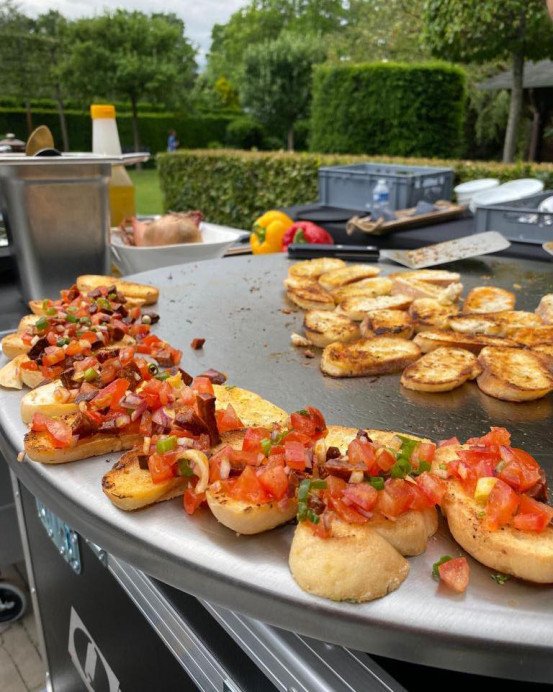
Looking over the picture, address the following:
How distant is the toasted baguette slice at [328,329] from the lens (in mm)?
2004

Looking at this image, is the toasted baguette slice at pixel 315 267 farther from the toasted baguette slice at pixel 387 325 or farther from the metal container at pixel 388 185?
the metal container at pixel 388 185

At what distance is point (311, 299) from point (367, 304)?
0.75 ft

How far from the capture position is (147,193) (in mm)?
21688

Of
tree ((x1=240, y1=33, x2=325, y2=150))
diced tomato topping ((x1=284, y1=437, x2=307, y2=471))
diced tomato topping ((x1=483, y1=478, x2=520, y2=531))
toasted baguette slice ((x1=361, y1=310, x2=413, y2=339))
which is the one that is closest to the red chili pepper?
toasted baguette slice ((x1=361, y1=310, x2=413, y2=339))

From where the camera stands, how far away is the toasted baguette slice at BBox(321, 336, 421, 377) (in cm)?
177

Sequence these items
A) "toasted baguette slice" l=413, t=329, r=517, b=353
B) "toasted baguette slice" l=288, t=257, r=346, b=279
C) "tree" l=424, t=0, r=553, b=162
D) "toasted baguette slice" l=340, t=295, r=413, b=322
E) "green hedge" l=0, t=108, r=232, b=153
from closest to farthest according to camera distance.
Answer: "toasted baguette slice" l=413, t=329, r=517, b=353, "toasted baguette slice" l=340, t=295, r=413, b=322, "toasted baguette slice" l=288, t=257, r=346, b=279, "tree" l=424, t=0, r=553, b=162, "green hedge" l=0, t=108, r=232, b=153

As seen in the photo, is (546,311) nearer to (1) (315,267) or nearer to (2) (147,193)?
(1) (315,267)

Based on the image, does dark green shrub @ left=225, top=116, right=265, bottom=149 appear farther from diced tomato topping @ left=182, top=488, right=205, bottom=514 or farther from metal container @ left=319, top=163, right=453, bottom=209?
diced tomato topping @ left=182, top=488, right=205, bottom=514

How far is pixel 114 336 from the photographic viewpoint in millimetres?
1850

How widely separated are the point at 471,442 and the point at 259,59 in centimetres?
2632

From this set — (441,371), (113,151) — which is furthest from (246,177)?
(441,371)

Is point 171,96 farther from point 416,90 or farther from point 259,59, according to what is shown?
point 416,90

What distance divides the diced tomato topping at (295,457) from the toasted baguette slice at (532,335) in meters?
1.15

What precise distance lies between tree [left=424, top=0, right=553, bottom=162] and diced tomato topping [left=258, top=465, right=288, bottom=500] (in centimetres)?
1473
